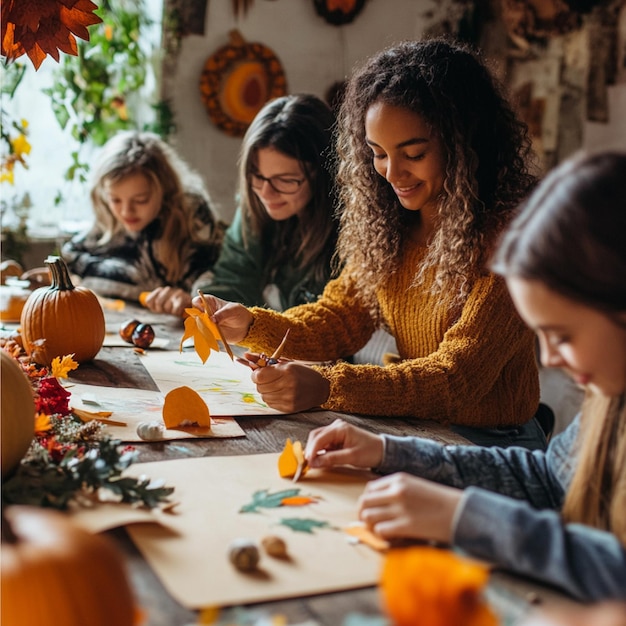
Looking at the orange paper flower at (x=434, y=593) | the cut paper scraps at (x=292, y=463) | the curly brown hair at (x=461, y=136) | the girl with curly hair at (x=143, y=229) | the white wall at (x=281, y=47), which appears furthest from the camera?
the white wall at (x=281, y=47)

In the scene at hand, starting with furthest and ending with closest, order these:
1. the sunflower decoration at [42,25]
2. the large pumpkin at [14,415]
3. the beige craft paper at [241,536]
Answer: the sunflower decoration at [42,25] < the large pumpkin at [14,415] < the beige craft paper at [241,536]

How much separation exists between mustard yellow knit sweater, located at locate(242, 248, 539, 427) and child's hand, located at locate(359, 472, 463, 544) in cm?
52

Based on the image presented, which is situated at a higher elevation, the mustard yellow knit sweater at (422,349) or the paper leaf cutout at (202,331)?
the paper leaf cutout at (202,331)

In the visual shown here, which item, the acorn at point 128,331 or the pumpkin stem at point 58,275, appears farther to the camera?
the acorn at point 128,331

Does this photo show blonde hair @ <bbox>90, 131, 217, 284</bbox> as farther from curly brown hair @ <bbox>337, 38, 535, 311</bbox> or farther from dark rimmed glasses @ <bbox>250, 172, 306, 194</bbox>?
curly brown hair @ <bbox>337, 38, 535, 311</bbox>

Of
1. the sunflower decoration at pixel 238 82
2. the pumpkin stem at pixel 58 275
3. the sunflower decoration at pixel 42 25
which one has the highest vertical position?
the sunflower decoration at pixel 238 82

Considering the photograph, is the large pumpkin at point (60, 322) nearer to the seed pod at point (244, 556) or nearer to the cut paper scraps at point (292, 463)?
the cut paper scraps at point (292, 463)

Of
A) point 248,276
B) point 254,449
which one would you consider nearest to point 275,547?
point 254,449

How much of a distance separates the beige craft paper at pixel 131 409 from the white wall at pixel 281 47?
8.83 feet

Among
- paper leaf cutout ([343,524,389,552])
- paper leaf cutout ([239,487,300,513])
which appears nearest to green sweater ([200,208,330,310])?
paper leaf cutout ([239,487,300,513])

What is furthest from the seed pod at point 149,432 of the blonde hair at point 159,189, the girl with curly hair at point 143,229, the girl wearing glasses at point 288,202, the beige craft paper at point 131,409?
the blonde hair at point 159,189

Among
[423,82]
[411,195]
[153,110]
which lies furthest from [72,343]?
[153,110]

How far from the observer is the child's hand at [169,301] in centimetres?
239

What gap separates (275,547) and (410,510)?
0.55 ft
